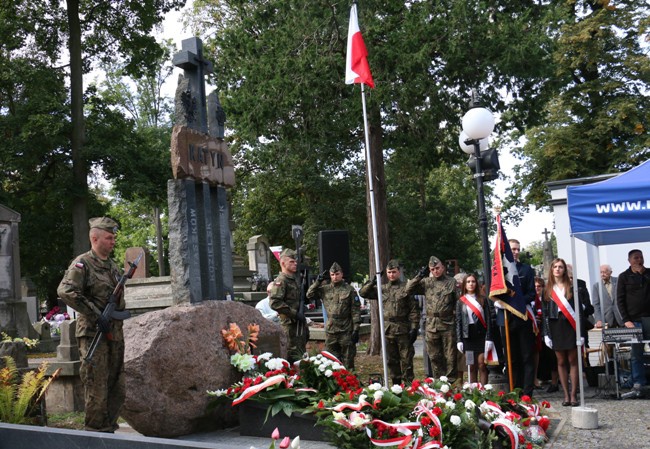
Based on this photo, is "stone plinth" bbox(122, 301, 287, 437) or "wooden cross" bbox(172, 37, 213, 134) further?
"wooden cross" bbox(172, 37, 213, 134)

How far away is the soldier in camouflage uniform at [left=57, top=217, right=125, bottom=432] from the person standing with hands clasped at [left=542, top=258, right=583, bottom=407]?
5.23m

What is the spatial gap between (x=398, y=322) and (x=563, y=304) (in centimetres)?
236

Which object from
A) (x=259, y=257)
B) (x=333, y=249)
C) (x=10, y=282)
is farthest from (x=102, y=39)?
(x=333, y=249)

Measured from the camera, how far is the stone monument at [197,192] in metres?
8.06

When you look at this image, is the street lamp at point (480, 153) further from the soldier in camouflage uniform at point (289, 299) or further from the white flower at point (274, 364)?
the white flower at point (274, 364)

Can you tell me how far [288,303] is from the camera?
9656 mm

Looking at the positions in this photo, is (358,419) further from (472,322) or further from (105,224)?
(472,322)

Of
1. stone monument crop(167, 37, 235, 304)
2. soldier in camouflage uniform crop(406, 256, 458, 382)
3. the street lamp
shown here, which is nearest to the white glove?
the street lamp

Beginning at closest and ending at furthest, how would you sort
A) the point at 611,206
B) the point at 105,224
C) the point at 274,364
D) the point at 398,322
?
the point at 105,224 < the point at 274,364 < the point at 611,206 < the point at 398,322

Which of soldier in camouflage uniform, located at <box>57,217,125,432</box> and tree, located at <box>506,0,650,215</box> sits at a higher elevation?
tree, located at <box>506,0,650,215</box>

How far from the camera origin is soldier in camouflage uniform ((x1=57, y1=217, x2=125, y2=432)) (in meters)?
6.18

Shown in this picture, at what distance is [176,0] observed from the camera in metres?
27.5

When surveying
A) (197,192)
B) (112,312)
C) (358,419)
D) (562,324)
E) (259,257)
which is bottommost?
(358,419)

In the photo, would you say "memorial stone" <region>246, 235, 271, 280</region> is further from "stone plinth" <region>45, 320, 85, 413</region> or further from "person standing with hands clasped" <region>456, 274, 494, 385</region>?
"person standing with hands clasped" <region>456, 274, 494, 385</region>
